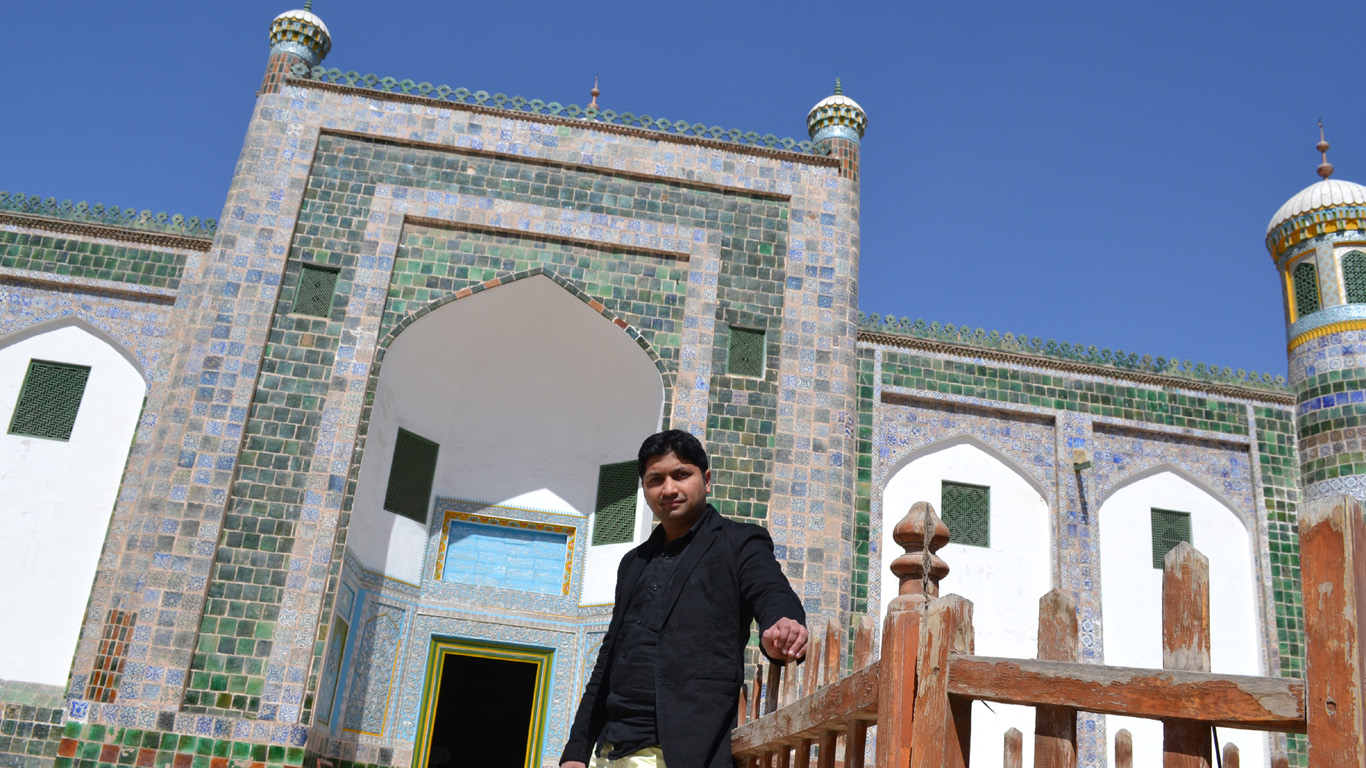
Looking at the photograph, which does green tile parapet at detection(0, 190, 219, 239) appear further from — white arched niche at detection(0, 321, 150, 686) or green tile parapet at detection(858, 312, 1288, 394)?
green tile parapet at detection(858, 312, 1288, 394)

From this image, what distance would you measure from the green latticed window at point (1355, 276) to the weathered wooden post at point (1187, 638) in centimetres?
915

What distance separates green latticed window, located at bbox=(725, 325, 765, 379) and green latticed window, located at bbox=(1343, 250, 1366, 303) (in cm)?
531

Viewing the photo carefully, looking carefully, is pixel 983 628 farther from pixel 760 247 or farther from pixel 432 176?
pixel 432 176

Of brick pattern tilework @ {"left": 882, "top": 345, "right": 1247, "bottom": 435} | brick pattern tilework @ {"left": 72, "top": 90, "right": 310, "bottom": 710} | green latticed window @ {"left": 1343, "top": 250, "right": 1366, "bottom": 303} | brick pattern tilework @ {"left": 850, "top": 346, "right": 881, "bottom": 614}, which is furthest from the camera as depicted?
green latticed window @ {"left": 1343, "top": 250, "right": 1366, "bottom": 303}

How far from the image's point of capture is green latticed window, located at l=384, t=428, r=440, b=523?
27.6 feet

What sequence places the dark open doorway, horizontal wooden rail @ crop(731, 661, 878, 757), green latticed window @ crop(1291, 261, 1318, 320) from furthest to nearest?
the dark open doorway
green latticed window @ crop(1291, 261, 1318, 320)
horizontal wooden rail @ crop(731, 661, 878, 757)

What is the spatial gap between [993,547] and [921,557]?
7.10m

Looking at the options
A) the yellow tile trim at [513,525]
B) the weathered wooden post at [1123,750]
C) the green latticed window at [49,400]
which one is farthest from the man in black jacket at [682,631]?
the green latticed window at [49,400]

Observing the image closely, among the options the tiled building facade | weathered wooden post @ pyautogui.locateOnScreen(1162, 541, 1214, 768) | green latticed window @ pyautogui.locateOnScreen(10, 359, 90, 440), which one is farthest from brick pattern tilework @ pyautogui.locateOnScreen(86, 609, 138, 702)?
weathered wooden post @ pyautogui.locateOnScreen(1162, 541, 1214, 768)

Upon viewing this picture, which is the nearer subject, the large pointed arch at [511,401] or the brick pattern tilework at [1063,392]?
the large pointed arch at [511,401]

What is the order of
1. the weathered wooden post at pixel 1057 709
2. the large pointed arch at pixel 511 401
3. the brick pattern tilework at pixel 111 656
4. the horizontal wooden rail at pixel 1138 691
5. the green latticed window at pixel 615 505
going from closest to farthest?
the horizontal wooden rail at pixel 1138 691
the weathered wooden post at pixel 1057 709
the brick pattern tilework at pixel 111 656
the large pointed arch at pixel 511 401
the green latticed window at pixel 615 505

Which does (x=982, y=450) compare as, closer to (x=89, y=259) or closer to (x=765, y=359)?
(x=765, y=359)

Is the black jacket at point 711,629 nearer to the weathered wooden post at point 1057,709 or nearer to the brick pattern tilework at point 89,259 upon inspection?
the weathered wooden post at point 1057,709

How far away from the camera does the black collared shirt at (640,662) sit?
2.48 metres
